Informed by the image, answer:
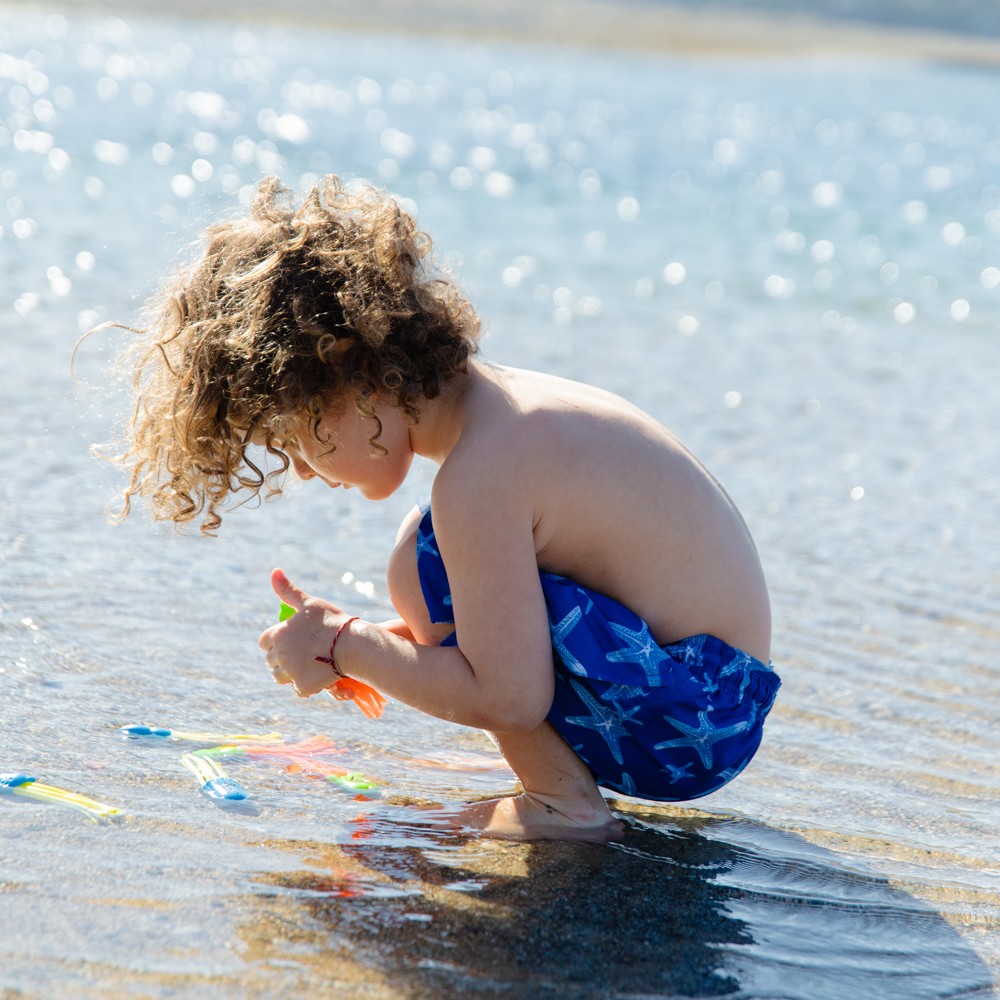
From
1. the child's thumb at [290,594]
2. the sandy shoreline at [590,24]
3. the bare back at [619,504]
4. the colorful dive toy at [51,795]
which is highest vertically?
the sandy shoreline at [590,24]

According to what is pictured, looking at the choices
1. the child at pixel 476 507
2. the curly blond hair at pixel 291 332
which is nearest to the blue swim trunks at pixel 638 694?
the child at pixel 476 507

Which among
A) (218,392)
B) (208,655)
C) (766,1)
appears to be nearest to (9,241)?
(208,655)

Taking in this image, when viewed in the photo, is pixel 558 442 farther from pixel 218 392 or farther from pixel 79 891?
pixel 79 891

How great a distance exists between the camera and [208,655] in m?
3.10

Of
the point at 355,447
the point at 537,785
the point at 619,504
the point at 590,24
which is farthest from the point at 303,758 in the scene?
the point at 590,24

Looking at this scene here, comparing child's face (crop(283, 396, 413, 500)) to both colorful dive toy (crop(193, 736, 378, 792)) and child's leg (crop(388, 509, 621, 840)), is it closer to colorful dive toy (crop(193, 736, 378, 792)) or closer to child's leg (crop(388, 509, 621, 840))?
child's leg (crop(388, 509, 621, 840))

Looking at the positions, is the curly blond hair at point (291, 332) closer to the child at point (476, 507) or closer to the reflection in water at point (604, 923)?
the child at point (476, 507)

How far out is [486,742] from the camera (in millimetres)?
2936

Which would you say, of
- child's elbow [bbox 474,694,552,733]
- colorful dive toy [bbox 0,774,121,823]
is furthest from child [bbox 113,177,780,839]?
colorful dive toy [bbox 0,774,121,823]

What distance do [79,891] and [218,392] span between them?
2.66 feet

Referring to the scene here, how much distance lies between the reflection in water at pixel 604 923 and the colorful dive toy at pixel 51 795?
343mm

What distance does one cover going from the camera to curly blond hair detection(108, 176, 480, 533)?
7.37ft

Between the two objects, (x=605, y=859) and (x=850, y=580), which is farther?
(x=850, y=580)

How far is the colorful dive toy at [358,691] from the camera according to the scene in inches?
97.6
